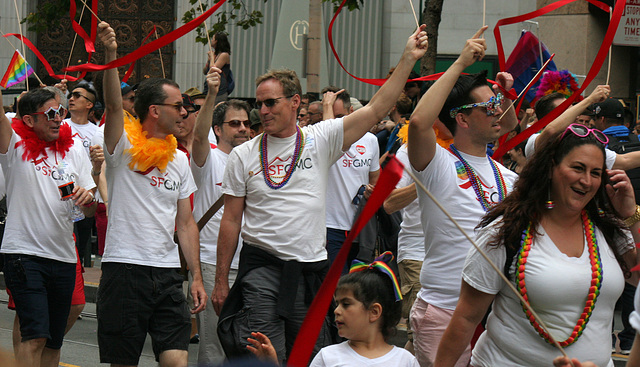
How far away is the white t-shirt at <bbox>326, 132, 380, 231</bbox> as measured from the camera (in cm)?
761

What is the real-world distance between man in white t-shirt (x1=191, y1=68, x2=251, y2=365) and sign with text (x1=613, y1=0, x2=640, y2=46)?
24.3ft

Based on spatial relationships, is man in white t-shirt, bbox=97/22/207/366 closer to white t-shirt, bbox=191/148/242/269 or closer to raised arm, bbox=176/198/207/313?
raised arm, bbox=176/198/207/313

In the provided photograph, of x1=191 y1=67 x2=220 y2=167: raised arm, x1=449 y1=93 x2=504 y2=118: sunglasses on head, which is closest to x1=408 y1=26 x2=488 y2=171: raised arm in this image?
x1=449 y1=93 x2=504 y2=118: sunglasses on head

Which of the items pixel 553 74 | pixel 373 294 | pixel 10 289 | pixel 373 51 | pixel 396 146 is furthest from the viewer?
pixel 373 51

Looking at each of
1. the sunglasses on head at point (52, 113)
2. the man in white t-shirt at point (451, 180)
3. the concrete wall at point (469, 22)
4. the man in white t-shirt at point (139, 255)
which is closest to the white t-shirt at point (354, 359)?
the man in white t-shirt at point (451, 180)

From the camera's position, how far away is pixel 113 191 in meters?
5.64

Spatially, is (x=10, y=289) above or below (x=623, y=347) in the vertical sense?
above

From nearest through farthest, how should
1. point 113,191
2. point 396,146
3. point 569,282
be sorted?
point 569,282, point 113,191, point 396,146

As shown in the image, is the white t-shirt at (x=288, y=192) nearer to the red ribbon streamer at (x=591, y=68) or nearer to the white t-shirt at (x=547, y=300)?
the red ribbon streamer at (x=591, y=68)

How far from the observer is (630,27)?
12.7 m

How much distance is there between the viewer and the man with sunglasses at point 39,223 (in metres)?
5.97

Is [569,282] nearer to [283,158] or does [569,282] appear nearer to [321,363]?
[321,363]

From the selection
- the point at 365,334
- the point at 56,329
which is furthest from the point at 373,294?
the point at 56,329

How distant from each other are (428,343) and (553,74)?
10.8 feet
